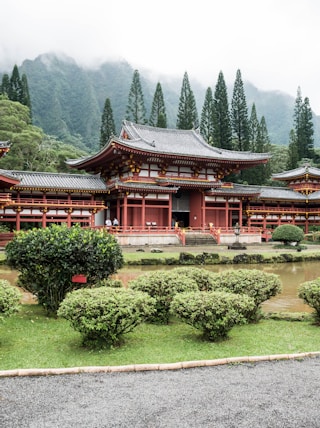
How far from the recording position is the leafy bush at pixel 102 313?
630cm

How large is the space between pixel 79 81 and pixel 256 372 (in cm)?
13256

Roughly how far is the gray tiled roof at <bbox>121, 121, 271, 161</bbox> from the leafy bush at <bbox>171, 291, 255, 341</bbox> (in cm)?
2824

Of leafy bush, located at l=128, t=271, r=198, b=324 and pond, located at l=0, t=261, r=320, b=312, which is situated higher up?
leafy bush, located at l=128, t=271, r=198, b=324

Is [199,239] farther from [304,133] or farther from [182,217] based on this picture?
[304,133]

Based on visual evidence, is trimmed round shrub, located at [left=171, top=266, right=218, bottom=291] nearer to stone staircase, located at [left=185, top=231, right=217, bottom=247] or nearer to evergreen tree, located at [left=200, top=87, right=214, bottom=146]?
stone staircase, located at [left=185, top=231, right=217, bottom=247]

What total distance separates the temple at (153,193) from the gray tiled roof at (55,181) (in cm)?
7

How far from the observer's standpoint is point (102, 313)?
6371mm

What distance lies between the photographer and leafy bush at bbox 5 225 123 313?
830 cm

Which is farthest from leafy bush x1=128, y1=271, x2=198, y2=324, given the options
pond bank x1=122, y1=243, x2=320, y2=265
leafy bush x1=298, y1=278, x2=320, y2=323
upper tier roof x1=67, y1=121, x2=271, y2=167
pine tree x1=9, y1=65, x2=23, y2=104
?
pine tree x1=9, y1=65, x2=23, y2=104

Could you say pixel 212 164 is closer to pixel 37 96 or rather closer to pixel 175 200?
pixel 175 200

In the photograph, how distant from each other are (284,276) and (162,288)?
11.2 metres

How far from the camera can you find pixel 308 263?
2384cm

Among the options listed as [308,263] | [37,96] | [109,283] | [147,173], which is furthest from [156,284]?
[37,96]

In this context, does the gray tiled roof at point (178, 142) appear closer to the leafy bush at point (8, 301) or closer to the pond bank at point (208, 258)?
the pond bank at point (208, 258)
